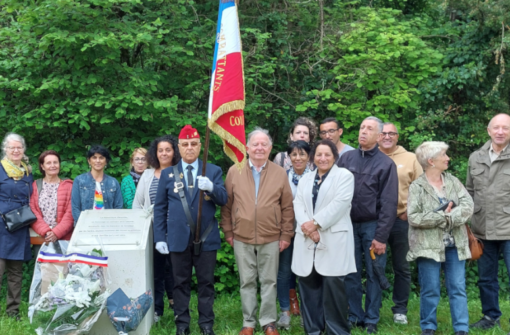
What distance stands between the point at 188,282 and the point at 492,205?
3.00 m

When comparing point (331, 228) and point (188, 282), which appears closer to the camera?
point (331, 228)

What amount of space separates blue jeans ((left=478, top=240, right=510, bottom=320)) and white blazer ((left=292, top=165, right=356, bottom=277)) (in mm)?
1448

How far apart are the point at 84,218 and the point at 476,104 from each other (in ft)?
23.1

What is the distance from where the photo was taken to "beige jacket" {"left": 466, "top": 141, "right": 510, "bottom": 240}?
18.5 ft

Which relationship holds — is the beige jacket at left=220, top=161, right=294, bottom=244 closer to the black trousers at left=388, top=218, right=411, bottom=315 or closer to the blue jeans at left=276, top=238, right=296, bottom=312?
the blue jeans at left=276, top=238, right=296, bottom=312

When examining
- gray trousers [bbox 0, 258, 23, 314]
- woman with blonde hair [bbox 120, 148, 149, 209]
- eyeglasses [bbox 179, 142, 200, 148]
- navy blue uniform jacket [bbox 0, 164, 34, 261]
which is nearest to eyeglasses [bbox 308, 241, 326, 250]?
eyeglasses [bbox 179, 142, 200, 148]

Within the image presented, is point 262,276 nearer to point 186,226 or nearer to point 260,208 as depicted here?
point 260,208

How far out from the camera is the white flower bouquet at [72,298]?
4.87m

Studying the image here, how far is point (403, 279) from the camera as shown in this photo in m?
6.37

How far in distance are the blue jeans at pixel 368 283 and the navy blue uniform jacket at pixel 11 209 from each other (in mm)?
3495

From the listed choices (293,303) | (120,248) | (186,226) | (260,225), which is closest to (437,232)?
(260,225)

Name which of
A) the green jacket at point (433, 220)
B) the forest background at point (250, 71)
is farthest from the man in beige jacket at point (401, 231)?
the forest background at point (250, 71)

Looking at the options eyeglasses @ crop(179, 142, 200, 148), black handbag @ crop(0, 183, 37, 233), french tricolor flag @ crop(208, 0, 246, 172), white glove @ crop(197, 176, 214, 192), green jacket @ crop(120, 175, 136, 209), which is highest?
french tricolor flag @ crop(208, 0, 246, 172)

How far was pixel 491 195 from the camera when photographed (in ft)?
18.7
